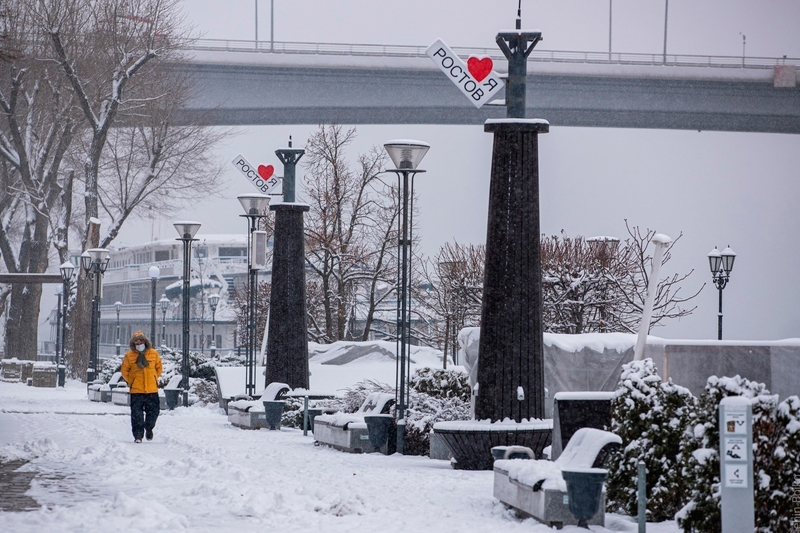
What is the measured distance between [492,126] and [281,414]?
9.05 metres

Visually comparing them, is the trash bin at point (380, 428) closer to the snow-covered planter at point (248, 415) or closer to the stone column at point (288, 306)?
the snow-covered planter at point (248, 415)

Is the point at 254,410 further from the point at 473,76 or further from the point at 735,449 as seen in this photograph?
the point at 735,449

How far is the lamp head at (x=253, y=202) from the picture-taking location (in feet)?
84.9

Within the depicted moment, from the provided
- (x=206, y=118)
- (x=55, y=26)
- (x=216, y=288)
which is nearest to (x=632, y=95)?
(x=206, y=118)

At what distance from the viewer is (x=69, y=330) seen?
145 ft

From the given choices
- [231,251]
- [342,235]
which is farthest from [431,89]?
[231,251]

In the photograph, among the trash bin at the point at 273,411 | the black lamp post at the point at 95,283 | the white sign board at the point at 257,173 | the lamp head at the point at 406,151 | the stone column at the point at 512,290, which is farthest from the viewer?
the black lamp post at the point at 95,283

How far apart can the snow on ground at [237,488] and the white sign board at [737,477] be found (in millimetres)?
1905

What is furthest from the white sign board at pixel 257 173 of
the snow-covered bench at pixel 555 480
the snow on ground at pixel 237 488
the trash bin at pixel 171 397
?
the snow-covered bench at pixel 555 480

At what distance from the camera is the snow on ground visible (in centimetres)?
939

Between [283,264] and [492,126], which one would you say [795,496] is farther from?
[283,264]

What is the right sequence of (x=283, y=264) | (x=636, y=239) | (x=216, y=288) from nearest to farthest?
(x=283, y=264) < (x=636, y=239) < (x=216, y=288)

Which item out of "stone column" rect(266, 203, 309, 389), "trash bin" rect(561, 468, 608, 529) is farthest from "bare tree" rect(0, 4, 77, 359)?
"trash bin" rect(561, 468, 608, 529)

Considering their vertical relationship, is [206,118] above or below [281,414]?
above
